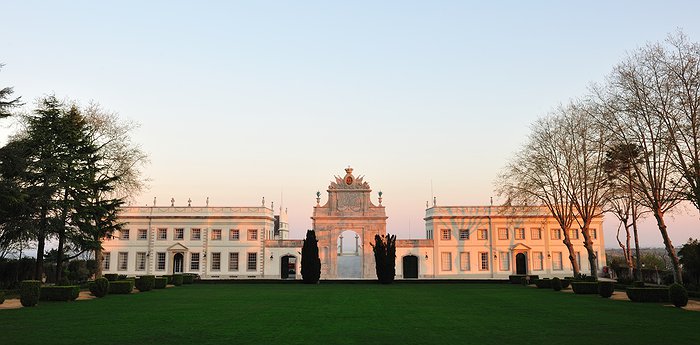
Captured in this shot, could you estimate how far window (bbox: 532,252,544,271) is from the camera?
58656mm

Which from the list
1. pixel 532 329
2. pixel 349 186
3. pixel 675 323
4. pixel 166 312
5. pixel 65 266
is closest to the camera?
pixel 532 329

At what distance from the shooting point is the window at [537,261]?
5866 cm

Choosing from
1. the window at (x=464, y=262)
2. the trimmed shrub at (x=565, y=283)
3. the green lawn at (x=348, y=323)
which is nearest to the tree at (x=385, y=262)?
the window at (x=464, y=262)

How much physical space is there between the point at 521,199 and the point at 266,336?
3245cm

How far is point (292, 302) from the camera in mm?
25422

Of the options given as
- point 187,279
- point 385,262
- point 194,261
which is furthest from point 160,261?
point 385,262

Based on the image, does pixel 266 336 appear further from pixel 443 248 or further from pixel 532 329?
pixel 443 248

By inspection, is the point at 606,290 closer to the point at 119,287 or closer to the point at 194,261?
the point at 119,287

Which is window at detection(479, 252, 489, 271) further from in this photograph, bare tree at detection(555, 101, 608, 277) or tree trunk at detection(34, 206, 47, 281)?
tree trunk at detection(34, 206, 47, 281)

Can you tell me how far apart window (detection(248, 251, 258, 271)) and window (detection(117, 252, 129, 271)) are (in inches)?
541

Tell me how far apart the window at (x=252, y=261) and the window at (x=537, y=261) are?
99.9ft

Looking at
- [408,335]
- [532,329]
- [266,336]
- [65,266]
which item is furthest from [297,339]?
[65,266]

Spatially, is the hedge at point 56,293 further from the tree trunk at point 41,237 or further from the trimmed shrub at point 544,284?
the trimmed shrub at point 544,284

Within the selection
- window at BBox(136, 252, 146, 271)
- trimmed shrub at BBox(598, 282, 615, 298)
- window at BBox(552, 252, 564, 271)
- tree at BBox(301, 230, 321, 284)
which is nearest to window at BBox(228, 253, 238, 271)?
window at BBox(136, 252, 146, 271)
